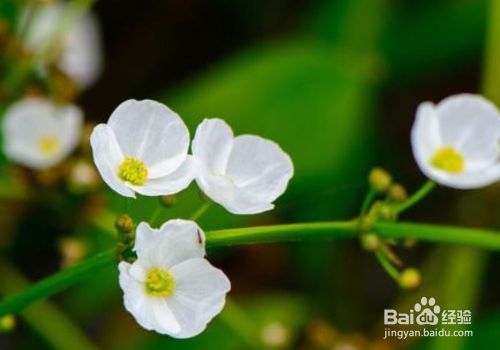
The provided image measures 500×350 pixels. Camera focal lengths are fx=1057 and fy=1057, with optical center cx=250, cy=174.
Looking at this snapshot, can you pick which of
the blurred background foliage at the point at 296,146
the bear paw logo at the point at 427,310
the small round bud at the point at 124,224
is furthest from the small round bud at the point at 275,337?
the small round bud at the point at 124,224

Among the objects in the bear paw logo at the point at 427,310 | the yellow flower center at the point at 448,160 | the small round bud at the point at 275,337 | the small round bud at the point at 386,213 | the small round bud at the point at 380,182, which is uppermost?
the yellow flower center at the point at 448,160

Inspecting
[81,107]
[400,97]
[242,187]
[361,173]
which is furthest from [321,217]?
[242,187]

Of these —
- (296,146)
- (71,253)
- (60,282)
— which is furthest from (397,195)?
(296,146)

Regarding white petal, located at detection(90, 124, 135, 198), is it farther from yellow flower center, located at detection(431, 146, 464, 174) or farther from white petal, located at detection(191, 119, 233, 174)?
yellow flower center, located at detection(431, 146, 464, 174)

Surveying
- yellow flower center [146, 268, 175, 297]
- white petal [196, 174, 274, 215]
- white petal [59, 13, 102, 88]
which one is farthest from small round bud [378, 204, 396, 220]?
white petal [59, 13, 102, 88]

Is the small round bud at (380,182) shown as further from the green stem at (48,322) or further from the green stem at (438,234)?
Result: the green stem at (48,322)

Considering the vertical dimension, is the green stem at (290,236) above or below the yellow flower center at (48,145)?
below
